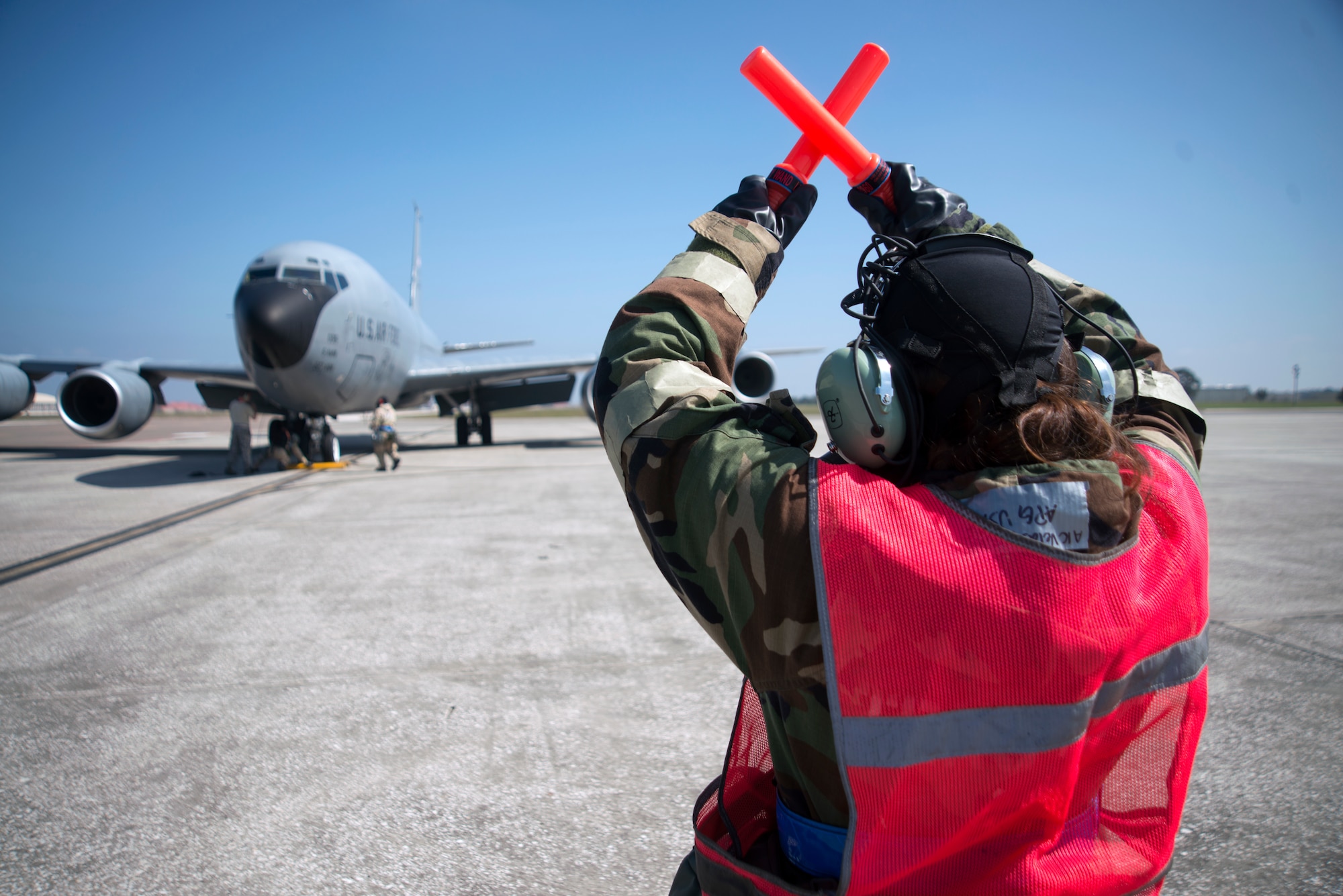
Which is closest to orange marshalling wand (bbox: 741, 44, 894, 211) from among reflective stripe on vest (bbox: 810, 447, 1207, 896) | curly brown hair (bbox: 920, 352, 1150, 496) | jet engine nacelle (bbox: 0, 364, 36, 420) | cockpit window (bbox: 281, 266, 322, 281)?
curly brown hair (bbox: 920, 352, 1150, 496)

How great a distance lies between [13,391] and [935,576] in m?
18.4

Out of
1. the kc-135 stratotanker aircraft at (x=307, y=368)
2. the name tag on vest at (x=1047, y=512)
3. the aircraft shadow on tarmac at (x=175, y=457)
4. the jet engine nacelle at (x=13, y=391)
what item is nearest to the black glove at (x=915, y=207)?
the name tag on vest at (x=1047, y=512)

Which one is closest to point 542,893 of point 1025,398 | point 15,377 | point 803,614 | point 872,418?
point 803,614

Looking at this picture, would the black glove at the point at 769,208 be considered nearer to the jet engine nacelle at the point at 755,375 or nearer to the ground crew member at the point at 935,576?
the ground crew member at the point at 935,576

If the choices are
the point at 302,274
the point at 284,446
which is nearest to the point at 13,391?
the point at 284,446

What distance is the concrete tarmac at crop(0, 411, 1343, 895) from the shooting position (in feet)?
6.31

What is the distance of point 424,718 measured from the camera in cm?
272

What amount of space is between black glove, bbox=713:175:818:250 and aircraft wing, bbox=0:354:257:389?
1402cm

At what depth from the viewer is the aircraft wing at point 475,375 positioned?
15047 mm

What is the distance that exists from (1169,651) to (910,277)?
A: 57 centimetres

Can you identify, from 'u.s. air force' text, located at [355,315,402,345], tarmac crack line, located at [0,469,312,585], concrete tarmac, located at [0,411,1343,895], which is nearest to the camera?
concrete tarmac, located at [0,411,1343,895]

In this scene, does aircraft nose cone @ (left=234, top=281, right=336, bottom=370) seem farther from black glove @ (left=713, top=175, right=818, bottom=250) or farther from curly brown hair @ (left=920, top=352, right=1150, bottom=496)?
curly brown hair @ (left=920, top=352, right=1150, bottom=496)

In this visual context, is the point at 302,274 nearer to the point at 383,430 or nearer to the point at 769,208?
the point at 383,430

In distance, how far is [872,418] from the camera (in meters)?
0.93
